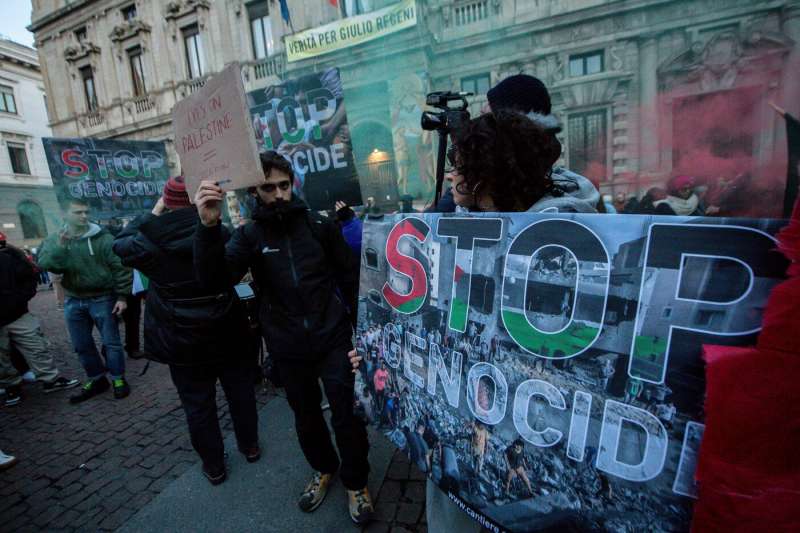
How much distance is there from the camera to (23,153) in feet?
85.5

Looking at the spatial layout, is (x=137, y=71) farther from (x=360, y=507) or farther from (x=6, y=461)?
(x=360, y=507)

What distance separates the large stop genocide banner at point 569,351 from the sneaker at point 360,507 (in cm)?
92

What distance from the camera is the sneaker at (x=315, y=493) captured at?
2172 millimetres

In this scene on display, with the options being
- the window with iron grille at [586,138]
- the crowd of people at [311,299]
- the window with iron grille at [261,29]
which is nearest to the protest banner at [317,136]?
the crowd of people at [311,299]

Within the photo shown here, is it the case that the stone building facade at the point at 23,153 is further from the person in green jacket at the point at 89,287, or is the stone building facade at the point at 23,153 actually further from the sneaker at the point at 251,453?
the sneaker at the point at 251,453

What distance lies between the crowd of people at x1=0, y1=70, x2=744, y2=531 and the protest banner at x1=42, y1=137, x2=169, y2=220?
8046mm

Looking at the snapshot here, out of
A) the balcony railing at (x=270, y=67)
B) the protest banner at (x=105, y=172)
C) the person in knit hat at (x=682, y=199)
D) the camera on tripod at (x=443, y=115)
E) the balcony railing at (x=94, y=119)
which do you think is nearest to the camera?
the camera on tripod at (x=443, y=115)

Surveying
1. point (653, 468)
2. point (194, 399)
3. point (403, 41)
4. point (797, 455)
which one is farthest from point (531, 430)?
point (403, 41)

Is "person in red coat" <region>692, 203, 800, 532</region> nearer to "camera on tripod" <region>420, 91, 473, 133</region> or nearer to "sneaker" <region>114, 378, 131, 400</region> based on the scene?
"camera on tripod" <region>420, 91, 473, 133</region>

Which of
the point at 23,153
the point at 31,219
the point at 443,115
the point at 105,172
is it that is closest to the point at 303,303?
the point at 443,115

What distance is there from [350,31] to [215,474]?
1258 cm

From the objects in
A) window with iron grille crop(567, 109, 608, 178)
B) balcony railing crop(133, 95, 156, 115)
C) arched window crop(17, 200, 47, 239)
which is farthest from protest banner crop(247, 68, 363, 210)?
arched window crop(17, 200, 47, 239)

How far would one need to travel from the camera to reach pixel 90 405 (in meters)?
3.87

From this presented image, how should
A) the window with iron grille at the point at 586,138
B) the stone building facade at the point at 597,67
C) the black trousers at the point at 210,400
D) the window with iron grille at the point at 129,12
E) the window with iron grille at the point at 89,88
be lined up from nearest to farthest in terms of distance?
the black trousers at the point at 210,400 → the stone building facade at the point at 597,67 → the window with iron grille at the point at 586,138 → the window with iron grille at the point at 129,12 → the window with iron grille at the point at 89,88
